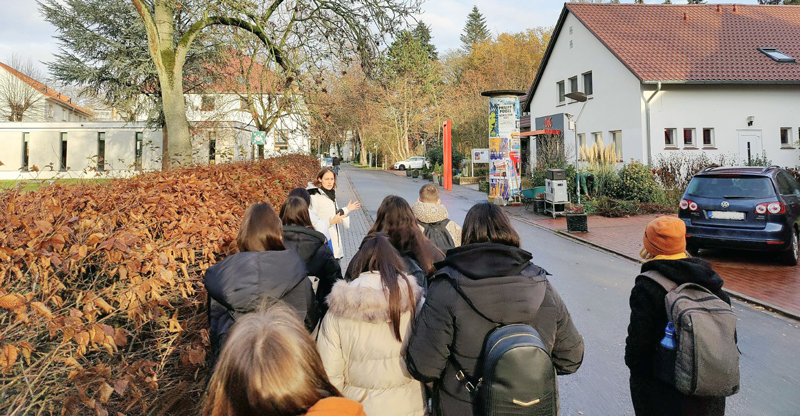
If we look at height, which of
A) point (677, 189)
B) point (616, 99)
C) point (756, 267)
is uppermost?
point (616, 99)

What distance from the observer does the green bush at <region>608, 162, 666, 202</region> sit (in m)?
17.6

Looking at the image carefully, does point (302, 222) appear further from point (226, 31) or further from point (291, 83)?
point (291, 83)

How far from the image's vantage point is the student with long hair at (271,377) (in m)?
1.31

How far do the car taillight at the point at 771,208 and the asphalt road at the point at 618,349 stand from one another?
7.49 feet

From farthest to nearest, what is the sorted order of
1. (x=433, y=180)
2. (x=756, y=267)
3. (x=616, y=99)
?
(x=433, y=180)
(x=616, y=99)
(x=756, y=267)

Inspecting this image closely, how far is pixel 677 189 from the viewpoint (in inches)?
762

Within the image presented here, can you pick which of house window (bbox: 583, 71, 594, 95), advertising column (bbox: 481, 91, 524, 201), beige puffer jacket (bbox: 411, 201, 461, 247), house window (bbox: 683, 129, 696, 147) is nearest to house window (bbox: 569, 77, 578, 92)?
house window (bbox: 583, 71, 594, 95)

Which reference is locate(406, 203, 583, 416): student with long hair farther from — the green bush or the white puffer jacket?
the green bush

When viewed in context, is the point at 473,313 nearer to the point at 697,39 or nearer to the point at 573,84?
the point at 573,84

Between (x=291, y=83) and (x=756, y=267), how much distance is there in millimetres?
11730

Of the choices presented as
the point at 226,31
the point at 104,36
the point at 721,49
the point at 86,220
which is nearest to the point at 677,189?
the point at 721,49

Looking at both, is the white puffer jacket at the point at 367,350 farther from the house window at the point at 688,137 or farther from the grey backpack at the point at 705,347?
the house window at the point at 688,137

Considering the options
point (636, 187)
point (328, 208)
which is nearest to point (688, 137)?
point (636, 187)

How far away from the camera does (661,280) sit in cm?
262
